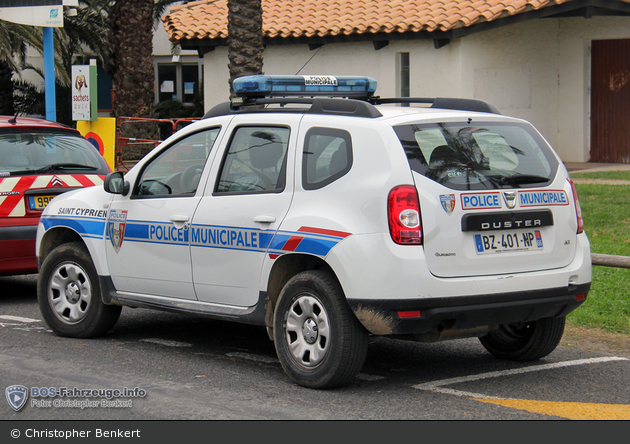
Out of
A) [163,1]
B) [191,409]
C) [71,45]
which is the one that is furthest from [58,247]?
[163,1]

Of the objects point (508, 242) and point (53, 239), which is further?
point (53, 239)

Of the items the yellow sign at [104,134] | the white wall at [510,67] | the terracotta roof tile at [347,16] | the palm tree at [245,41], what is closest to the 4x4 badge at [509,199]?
the palm tree at [245,41]

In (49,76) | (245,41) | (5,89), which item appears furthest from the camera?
(5,89)

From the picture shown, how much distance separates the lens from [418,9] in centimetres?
1894

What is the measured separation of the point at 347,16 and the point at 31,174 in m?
12.9

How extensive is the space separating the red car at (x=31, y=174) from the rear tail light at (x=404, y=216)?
4419 mm

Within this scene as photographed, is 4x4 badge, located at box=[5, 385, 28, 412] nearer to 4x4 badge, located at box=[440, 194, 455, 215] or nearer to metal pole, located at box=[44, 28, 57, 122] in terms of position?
4x4 badge, located at box=[440, 194, 455, 215]

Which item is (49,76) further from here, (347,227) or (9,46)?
(9,46)

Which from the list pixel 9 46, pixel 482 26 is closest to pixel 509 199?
pixel 482 26

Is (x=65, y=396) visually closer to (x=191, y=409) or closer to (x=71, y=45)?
(x=191, y=409)

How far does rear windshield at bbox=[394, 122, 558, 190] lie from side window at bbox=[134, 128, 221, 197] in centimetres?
161

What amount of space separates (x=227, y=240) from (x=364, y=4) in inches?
612

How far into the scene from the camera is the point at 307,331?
5371mm

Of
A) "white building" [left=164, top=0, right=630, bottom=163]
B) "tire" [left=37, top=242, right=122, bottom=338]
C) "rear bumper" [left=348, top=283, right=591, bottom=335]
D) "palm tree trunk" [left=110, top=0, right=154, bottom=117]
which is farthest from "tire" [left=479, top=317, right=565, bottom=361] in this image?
"palm tree trunk" [left=110, top=0, right=154, bottom=117]
